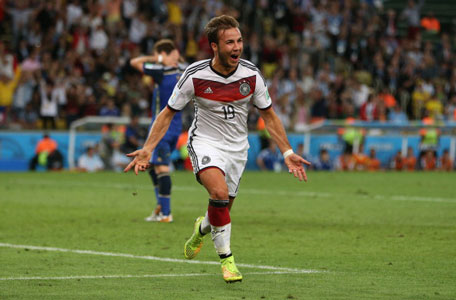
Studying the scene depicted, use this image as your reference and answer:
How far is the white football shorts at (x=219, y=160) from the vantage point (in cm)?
809

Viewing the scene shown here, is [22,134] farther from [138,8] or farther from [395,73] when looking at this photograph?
[395,73]

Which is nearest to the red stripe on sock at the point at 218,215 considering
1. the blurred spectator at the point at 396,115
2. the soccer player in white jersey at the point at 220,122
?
the soccer player in white jersey at the point at 220,122

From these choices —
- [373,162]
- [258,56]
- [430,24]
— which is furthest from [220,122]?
[430,24]

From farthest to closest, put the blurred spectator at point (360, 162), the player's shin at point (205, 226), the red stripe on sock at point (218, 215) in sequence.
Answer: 1. the blurred spectator at point (360, 162)
2. the player's shin at point (205, 226)
3. the red stripe on sock at point (218, 215)

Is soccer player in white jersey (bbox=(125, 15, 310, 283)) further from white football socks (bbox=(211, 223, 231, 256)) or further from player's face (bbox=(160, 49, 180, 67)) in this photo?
player's face (bbox=(160, 49, 180, 67))

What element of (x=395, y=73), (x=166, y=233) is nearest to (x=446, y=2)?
(x=395, y=73)

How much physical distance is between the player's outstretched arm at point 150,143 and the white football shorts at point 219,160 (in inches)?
12.7

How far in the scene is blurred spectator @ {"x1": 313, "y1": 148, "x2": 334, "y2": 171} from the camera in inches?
1121

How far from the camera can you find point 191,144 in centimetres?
836

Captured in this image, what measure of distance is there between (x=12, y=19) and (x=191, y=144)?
2086 cm

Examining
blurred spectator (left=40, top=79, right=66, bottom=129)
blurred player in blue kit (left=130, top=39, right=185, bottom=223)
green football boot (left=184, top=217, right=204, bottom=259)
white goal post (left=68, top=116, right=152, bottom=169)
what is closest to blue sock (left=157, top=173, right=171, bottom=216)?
blurred player in blue kit (left=130, top=39, right=185, bottom=223)

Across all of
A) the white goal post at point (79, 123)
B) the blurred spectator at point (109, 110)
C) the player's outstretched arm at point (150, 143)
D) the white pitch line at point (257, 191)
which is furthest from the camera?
the blurred spectator at point (109, 110)

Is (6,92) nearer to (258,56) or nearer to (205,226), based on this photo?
(258,56)

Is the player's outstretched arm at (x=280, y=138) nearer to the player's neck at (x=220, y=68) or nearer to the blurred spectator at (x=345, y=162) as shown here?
the player's neck at (x=220, y=68)
